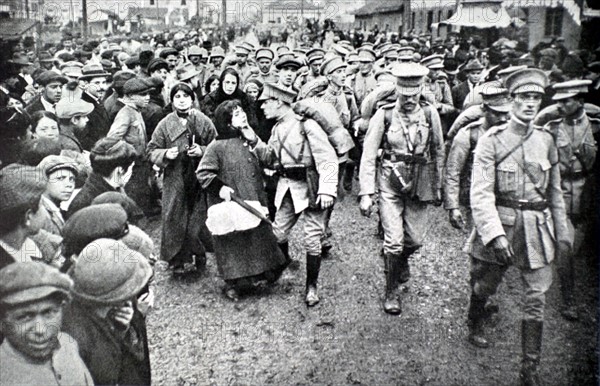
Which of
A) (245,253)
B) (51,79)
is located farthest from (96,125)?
(245,253)

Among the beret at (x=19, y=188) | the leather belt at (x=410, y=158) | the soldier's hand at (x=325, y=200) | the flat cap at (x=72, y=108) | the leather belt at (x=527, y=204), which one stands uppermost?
the flat cap at (x=72, y=108)

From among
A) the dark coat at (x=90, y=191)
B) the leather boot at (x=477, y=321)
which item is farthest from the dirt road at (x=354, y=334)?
the dark coat at (x=90, y=191)

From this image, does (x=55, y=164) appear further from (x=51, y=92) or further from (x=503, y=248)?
(x=51, y=92)

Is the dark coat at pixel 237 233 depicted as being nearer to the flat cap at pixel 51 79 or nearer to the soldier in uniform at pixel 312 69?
the flat cap at pixel 51 79

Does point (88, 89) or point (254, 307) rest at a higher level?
point (88, 89)

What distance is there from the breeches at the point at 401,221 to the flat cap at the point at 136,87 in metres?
3.10

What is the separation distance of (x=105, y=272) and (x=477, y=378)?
2733 millimetres

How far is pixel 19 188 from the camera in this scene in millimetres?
3051

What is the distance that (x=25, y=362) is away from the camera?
2.57 m

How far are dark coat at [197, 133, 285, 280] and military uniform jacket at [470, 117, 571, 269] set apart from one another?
7.14ft

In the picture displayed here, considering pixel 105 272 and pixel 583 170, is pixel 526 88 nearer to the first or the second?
pixel 583 170

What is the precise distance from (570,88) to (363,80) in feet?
17.9

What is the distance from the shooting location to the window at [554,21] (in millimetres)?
11695

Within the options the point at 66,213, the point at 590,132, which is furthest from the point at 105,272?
the point at 590,132
